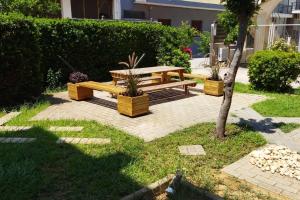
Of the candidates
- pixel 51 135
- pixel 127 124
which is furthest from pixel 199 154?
pixel 51 135

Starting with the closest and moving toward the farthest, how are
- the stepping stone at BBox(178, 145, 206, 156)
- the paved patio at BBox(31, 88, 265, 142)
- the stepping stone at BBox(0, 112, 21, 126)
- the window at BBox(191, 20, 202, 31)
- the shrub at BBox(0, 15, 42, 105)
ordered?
the stepping stone at BBox(178, 145, 206, 156) → the paved patio at BBox(31, 88, 265, 142) → the stepping stone at BBox(0, 112, 21, 126) → the shrub at BBox(0, 15, 42, 105) → the window at BBox(191, 20, 202, 31)

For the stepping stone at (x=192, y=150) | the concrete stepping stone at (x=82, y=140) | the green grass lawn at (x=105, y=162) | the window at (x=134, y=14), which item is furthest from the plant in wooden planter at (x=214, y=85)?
the window at (x=134, y=14)

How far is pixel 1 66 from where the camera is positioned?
7.83 m

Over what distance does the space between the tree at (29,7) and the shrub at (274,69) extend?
8.22m

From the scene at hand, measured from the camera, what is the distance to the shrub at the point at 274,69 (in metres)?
9.90

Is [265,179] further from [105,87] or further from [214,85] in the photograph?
[214,85]

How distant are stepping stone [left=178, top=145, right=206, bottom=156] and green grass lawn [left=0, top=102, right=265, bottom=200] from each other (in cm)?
12

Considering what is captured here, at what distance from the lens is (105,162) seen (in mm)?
4754

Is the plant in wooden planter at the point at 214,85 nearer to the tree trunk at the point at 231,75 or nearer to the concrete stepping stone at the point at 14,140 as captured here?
the tree trunk at the point at 231,75

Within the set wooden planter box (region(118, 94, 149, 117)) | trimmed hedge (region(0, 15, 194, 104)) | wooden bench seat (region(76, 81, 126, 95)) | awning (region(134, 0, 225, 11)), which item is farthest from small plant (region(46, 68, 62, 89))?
awning (region(134, 0, 225, 11))

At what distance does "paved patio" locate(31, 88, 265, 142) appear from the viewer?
660cm

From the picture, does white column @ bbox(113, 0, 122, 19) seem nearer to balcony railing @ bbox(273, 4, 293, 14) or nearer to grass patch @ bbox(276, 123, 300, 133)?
grass patch @ bbox(276, 123, 300, 133)

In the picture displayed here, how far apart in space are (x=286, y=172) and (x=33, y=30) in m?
6.90

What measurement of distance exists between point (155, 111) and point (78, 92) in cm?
233
